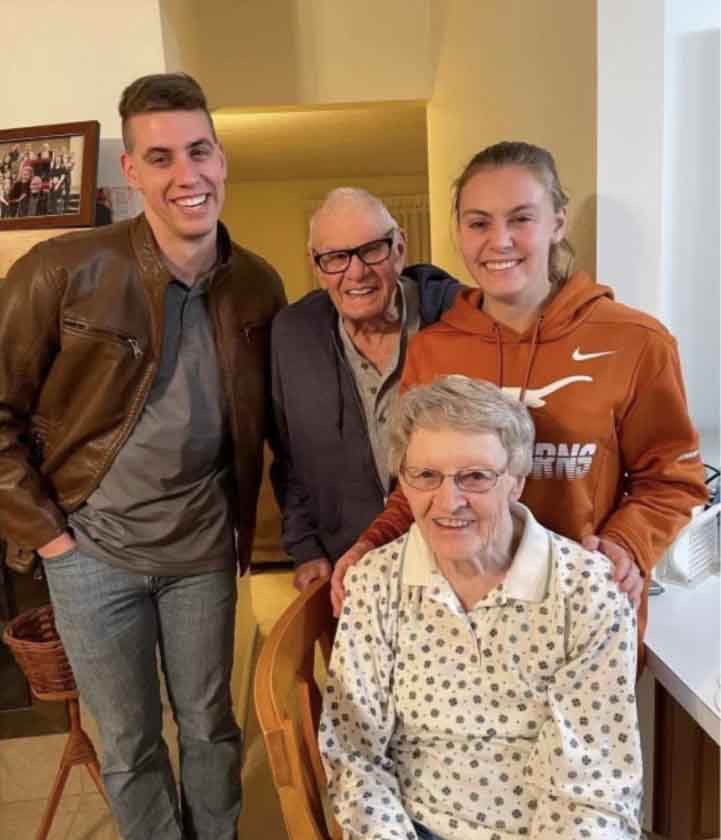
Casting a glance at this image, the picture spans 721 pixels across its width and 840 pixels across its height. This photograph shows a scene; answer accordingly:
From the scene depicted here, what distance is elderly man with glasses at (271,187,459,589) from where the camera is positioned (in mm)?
1523

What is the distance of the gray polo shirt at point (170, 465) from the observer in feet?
5.17

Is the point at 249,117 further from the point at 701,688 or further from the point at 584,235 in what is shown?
the point at 701,688

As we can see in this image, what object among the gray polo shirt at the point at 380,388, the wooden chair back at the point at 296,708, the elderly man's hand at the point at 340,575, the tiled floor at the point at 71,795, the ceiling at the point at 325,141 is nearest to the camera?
the wooden chair back at the point at 296,708

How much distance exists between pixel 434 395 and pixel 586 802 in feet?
2.04

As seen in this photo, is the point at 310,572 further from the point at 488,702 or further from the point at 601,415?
the point at 601,415

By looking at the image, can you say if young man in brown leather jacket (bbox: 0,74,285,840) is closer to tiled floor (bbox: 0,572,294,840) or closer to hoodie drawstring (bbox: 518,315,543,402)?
tiled floor (bbox: 0,572,294,840)

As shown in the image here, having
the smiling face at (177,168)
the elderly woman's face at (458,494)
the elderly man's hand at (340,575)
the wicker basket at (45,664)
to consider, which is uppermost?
the smiling face at (177,168)

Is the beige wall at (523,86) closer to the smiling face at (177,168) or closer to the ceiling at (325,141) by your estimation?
the ceiling at (325,141)

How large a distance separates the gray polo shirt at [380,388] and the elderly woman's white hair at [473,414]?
1.09 ft

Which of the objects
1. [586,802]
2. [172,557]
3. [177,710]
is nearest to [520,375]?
[586,802]

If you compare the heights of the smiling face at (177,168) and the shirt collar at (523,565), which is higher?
the smiling face at (177,168)

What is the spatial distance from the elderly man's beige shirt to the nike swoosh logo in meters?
0.25

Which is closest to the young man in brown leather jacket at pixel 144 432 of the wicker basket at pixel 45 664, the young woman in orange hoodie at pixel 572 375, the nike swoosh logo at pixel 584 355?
the wicker basket at pixel 45 664

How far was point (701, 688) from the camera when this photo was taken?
1.24 metres
